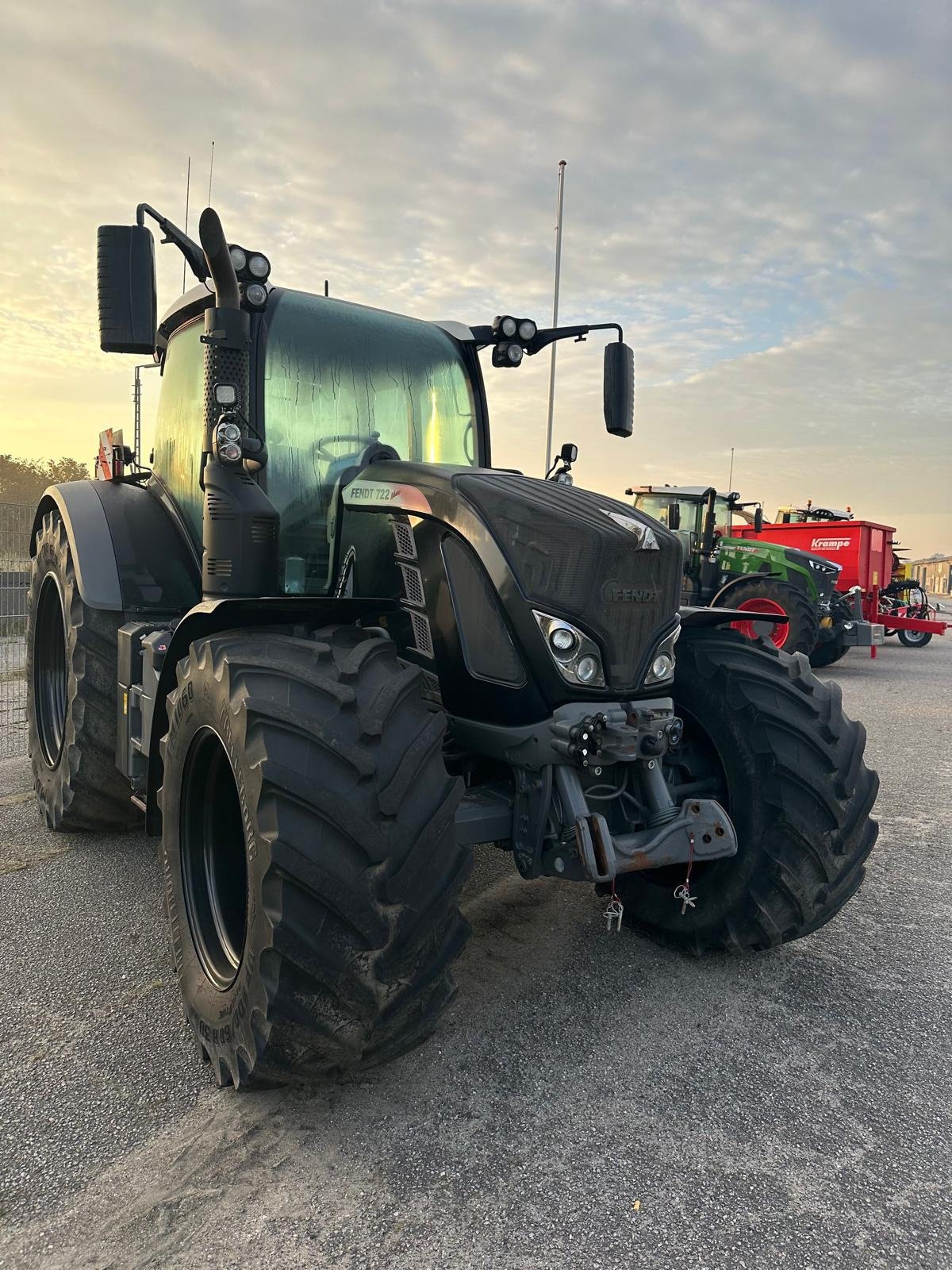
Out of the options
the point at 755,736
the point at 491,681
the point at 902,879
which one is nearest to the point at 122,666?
the point at 491,681

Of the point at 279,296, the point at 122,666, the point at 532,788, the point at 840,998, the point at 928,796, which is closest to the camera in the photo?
the point at 532,788

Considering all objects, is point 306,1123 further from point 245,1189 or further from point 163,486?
point 163,486

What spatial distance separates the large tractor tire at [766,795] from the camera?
2.91m

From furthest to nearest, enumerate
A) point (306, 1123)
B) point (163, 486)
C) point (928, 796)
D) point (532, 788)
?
Result: point (928, 796) → point (163, 486) → point (532, 788) → point (306, 1123)

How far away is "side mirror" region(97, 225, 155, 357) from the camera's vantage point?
2.71 m

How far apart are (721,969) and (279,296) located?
293 centimetres

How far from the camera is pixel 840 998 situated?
2953 mm

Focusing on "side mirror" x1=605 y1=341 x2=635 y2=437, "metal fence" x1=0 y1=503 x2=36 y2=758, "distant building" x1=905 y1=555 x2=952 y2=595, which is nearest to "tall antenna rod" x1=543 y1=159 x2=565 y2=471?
"side mirror" x1=605 y1=341 x2=635 y2=437

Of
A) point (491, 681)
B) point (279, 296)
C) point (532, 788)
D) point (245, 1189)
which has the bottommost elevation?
point (245, 1189)

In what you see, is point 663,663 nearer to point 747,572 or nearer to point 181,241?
point 181,241

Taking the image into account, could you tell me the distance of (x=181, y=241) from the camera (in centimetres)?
290

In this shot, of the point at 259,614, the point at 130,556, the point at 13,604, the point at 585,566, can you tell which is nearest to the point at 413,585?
the point at 259,614

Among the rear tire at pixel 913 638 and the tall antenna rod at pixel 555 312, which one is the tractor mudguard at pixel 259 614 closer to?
the tall antenna rod at pixel 555 312

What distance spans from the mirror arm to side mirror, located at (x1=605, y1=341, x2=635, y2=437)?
63.5 inches
